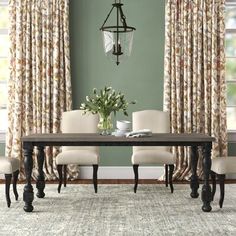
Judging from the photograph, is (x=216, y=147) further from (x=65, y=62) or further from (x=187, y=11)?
(x=65, y=62)

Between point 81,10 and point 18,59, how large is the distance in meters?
1.11

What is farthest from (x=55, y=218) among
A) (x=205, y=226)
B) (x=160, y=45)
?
(x=160, y=45)

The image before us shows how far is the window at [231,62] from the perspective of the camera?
7.00 meters

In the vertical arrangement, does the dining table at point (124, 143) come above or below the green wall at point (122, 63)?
below

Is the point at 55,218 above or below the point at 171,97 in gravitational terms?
below

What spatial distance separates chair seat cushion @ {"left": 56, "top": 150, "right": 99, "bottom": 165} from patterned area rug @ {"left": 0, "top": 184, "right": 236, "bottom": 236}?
1.20ft

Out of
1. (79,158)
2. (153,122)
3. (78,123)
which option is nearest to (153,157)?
(153,122)

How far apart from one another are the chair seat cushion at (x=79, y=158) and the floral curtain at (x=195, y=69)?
58.8 inches

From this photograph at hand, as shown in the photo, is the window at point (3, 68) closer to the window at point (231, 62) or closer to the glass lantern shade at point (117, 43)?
the glass lantern shade at point (117, 43)

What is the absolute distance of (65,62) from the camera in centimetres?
669

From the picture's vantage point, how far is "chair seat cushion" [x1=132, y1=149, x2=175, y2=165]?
223 inches

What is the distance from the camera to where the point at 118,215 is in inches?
179

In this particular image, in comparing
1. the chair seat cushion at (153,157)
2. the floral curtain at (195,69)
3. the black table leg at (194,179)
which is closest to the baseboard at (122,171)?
the floral curtain at (195,69)

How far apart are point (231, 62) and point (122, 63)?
1600 millimetres
